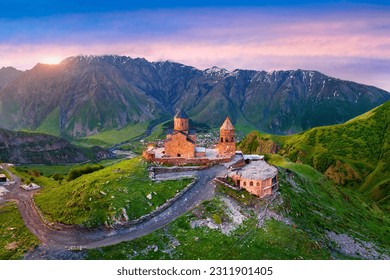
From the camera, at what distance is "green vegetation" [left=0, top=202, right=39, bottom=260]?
43.8 meters

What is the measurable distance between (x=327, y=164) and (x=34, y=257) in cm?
13430

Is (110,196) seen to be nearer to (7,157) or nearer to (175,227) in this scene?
(175,227)

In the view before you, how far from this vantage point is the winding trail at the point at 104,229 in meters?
45.6

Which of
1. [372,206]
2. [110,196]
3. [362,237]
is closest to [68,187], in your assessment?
[110,196]

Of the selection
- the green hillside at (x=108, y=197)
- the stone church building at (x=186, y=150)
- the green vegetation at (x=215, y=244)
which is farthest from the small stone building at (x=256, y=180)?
the green hillside at (x=108, y=197)

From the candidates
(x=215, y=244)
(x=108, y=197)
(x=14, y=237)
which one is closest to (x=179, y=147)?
(x=108, y=197)

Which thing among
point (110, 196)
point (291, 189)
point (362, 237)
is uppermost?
point (110, 196)

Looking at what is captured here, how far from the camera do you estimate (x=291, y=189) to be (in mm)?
72438

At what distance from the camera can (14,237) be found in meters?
47.9

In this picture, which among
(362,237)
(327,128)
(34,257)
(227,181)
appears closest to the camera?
(34,257)

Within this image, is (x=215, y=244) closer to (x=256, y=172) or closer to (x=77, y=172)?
(x=256, y=172)

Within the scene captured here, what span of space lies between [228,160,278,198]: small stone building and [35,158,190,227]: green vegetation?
8.45m

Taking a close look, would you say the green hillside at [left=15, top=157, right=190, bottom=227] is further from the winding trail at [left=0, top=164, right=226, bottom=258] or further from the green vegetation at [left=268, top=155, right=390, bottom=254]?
the green vegetation at [left=268, top=155, right=390, bottom=254]

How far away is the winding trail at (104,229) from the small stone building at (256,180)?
3.86 m
